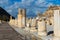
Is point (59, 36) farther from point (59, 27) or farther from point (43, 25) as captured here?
point (43, 25)

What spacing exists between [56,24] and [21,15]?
78.9ft

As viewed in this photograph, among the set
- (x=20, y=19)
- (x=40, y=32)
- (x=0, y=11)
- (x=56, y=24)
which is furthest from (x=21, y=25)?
(x=0, y=11)

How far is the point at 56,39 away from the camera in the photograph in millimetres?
12031

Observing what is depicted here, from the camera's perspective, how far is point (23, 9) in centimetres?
3519

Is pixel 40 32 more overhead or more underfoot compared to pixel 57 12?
more underfoot

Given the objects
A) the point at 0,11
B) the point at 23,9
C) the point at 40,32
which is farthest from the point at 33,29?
the point at 0,11

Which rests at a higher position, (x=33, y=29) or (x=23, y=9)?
(x=23, y=9)

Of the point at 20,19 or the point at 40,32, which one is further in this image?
the point at 20,19

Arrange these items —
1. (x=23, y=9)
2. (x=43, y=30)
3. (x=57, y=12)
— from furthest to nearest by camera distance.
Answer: (x=23, y=9)
(x=43, y=30)
(x=57, y=12)

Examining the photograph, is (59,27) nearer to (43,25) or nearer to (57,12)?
(57,12)

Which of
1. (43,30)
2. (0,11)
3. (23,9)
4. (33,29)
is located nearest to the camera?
(43,30)

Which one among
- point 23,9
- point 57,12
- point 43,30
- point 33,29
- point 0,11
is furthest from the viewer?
point 0,11

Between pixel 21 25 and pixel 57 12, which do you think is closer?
pixel 57 12

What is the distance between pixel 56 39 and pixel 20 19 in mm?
23976
